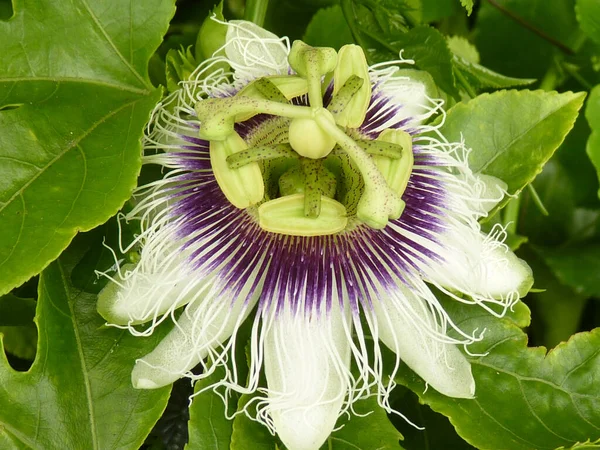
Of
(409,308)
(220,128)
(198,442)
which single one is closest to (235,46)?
(220,128)

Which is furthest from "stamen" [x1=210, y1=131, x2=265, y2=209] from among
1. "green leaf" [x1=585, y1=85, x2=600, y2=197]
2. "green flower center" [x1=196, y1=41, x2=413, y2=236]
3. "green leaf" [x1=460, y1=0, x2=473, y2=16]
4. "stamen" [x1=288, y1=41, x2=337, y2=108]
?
"green leaf" [x1=585, y1=85, x2=600, y2=197]

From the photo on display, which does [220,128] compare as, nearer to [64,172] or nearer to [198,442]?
[64,172]

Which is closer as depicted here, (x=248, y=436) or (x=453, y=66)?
(x=248, y=436)

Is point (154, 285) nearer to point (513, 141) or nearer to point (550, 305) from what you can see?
point (513, 141)

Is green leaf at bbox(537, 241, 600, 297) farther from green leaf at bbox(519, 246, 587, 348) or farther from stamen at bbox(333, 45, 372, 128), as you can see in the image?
stamen at bbox(333, 45, 372, 128)

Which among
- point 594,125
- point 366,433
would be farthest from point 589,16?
point 366,433

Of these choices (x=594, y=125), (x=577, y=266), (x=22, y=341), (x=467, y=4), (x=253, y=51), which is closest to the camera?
(x=467, y=4)
